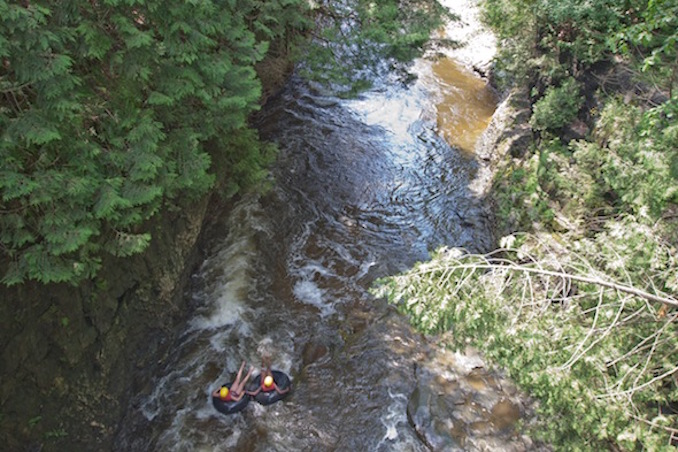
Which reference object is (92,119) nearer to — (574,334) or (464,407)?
(574,334)

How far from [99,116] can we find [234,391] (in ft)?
15.4

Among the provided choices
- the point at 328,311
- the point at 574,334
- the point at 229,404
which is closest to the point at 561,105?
the point at 328,311

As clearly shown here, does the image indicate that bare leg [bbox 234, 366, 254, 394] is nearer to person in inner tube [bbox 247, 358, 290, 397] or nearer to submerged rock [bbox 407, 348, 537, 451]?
person in inner tube [bbox 247, 358, 290, 397]

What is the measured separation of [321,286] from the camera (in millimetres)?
9227

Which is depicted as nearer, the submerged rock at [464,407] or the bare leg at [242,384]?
the submerged rock at [464,407]

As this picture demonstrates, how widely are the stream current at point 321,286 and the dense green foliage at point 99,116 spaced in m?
2.46

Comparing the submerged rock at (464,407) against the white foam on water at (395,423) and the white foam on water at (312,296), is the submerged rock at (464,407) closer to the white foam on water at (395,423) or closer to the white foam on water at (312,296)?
the white foam on water at (395,423)

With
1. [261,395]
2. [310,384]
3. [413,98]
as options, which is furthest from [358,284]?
[413,98]

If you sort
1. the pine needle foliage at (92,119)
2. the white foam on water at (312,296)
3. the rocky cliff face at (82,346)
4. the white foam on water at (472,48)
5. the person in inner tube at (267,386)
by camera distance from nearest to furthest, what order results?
the pine needle foliage at (92,119) → the rocky cliff face at (82,346) → the person in inner tube at (267,386) → the white foam on water at (312,296) → the white foam on water at (472,48)

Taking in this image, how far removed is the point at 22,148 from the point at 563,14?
965 cm

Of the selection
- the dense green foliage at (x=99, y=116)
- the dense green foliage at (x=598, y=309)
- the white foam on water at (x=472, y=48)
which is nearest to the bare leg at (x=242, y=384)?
the dense green foliage at (x=99, y=116)

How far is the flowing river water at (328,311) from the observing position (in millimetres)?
6805

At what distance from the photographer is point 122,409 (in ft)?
21.6

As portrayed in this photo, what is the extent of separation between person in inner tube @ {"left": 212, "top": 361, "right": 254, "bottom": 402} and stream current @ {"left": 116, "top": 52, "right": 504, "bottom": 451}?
0.25m
